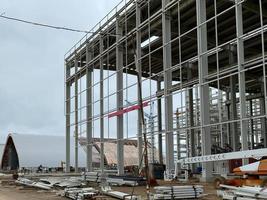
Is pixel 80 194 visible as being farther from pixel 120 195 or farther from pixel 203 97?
pixel 203 97

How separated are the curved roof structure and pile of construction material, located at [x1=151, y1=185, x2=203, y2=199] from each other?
136 feet

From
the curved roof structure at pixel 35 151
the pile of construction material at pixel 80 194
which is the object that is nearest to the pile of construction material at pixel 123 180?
the pile of construction material at pixel 80 194

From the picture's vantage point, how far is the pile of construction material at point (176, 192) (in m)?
16.5

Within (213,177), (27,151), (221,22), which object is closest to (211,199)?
(213,177)

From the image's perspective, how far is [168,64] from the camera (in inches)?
1158

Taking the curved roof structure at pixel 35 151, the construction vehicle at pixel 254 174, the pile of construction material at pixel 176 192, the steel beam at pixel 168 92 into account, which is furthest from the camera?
the curved roof structure at pixel 35 151

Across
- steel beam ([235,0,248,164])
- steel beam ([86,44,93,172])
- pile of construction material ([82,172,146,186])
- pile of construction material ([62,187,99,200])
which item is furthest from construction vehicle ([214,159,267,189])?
steel beam ([86,44,93,172])

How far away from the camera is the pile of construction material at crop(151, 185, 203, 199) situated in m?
16.5

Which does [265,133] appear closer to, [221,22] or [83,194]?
[221,22]

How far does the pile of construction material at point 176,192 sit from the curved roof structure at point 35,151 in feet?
136

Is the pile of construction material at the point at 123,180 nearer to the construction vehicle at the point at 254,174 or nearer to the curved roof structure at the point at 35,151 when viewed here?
the construction vehicle at the point at 254,174

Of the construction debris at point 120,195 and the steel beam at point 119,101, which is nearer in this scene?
the construction debris at point 120,195

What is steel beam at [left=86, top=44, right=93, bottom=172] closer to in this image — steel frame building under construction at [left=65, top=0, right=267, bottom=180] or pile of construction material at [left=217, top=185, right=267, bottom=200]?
steel frame building under construction at [left=65, top=0, right=267, bottom=180]

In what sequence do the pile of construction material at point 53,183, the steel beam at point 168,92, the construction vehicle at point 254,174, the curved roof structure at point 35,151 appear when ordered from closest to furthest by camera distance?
the construction vehicle at point 254,174 → the pile of construction material at point 53,183 → the steel beam at point 168,92 → the curved roof structure at point 35,151
